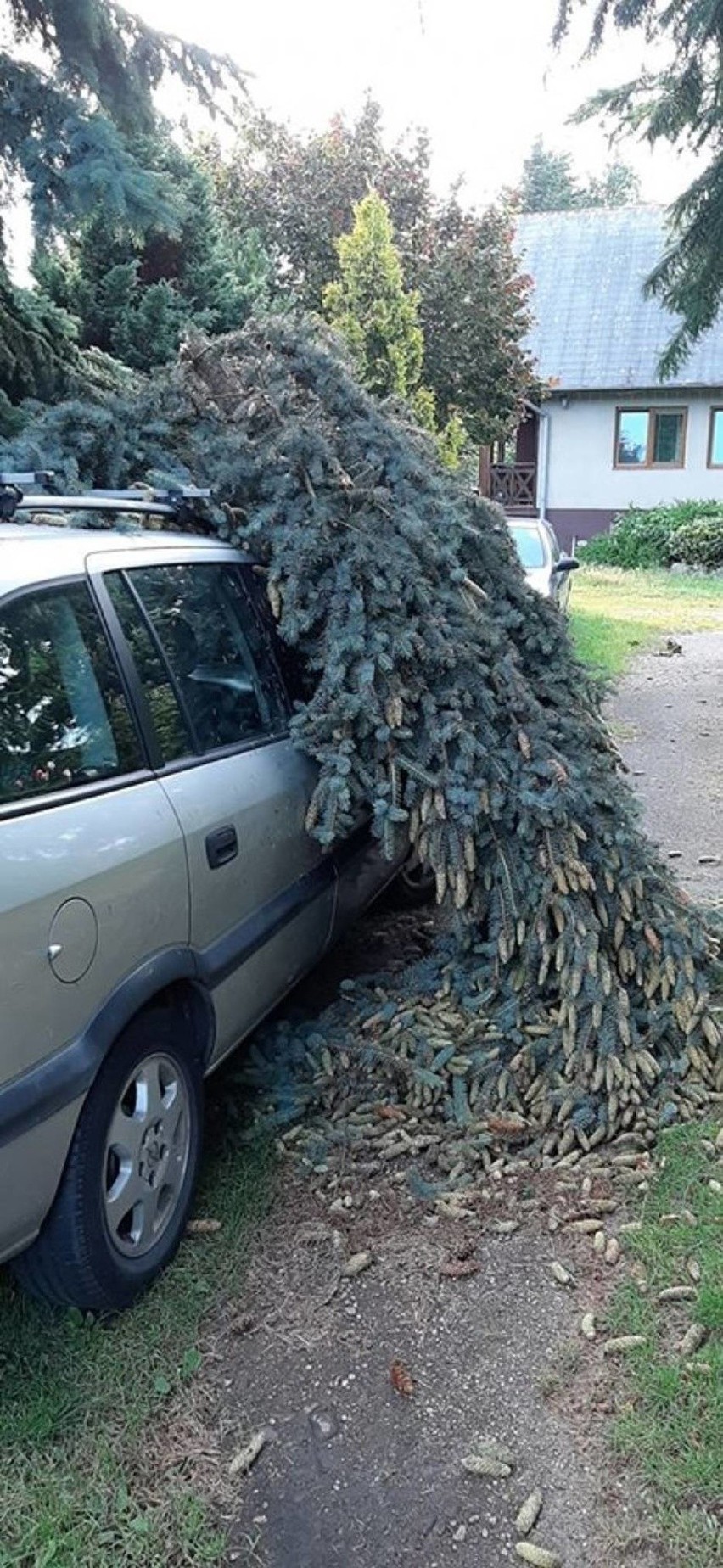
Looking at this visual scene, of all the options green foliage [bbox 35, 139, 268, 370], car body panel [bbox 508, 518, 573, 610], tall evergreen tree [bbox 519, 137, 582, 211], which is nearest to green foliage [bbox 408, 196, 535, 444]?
car body panel [bbox 508, 518, 573, 610]

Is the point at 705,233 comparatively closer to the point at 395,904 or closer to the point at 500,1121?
the point at 395,904

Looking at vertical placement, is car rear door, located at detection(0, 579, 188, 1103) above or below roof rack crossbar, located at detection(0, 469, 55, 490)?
below

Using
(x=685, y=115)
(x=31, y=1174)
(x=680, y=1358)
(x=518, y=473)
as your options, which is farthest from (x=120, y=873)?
(x=518, y=473)

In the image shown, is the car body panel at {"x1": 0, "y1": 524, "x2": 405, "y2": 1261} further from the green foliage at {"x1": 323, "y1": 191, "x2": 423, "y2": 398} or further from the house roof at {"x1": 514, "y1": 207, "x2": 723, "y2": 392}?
the house roof at {"x1": 514, "y1": 207, "x2": 723, "y2": 392}

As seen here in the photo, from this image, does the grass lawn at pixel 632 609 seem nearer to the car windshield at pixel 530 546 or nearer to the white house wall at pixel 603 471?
the car windshield at pixel 530 546

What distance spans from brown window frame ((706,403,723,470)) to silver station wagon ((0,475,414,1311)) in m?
25.8

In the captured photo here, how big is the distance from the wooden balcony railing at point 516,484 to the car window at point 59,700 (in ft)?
85.1

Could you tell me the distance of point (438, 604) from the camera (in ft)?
12.9

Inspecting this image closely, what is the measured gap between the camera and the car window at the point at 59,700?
2471 millimetres

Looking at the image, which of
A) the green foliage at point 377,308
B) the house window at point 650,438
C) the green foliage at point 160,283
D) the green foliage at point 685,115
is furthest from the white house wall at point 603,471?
the green foliage at point 685,115

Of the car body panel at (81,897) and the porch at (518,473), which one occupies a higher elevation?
the porch at (518,473)

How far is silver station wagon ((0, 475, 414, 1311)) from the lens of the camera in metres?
2.37

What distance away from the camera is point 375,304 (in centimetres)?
1298

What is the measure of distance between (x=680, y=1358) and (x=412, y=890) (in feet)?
9.13
